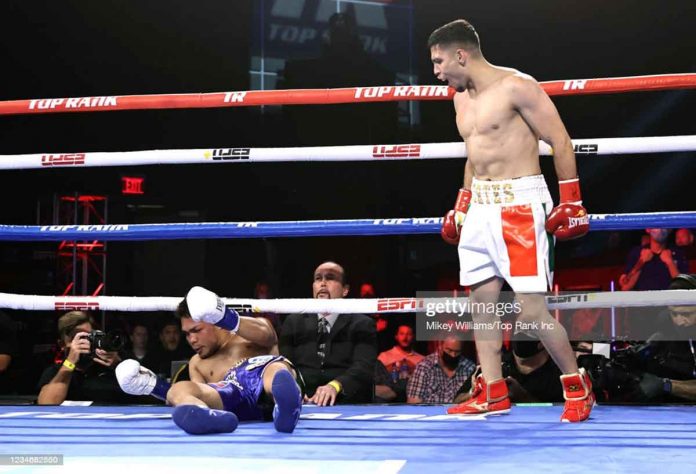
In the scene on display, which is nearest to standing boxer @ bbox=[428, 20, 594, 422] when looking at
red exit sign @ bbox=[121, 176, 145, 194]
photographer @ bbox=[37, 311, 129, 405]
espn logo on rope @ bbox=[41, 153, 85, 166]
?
espn logo on rope @ bbox=[41, 153, 85, 166]

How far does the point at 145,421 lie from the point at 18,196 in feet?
14.5

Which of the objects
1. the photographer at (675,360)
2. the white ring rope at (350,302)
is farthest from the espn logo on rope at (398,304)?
the photographer at (675,360)

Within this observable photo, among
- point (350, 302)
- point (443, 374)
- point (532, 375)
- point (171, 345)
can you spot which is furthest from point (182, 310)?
point (171, 345)

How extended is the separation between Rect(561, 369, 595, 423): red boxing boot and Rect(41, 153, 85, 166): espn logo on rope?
5.40 ft

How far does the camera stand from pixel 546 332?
2.25 metres

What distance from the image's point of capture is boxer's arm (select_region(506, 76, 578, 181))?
227 centimetres

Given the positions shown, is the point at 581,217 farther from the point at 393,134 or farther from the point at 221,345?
the point at 393,134

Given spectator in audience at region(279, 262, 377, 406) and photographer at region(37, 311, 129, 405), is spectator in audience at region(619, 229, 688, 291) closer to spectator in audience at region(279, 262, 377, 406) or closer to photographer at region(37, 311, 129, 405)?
spectator in audience at region(279, 262, 377, 406)

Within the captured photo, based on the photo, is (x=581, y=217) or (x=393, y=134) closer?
(x=581, y=217)

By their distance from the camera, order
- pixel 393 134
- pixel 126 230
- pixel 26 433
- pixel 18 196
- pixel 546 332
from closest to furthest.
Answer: pixel 26 433
pixel 546 332
pixel 126 230
pixel 18 196
pixel 393 134

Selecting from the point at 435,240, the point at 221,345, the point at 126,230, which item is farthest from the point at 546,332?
the point at 435,240

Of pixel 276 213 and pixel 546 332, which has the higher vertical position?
pixel 276 213

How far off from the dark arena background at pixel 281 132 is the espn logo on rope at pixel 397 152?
3439 mm

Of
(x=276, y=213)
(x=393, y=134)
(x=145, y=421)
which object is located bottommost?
(x=145, y=421)
